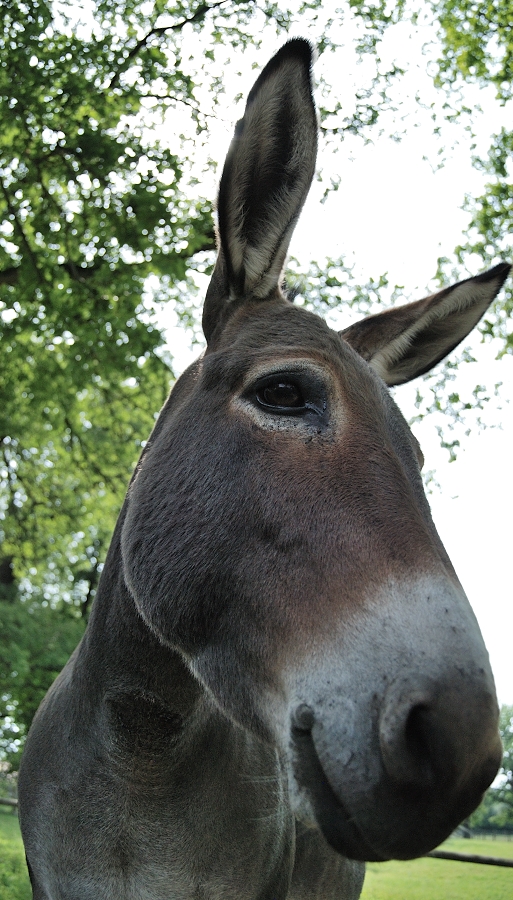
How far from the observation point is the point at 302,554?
180 centimetres

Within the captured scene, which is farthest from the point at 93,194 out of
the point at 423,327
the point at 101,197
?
the point at 423,327

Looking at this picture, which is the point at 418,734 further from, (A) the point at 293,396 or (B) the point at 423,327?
(B) the point at 423,327

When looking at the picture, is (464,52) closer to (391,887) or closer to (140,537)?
(140,537)

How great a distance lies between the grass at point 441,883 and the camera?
23.5 feet

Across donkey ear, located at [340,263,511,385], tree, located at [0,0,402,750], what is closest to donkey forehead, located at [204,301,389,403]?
donkey ear, located at [340,263,511,385]

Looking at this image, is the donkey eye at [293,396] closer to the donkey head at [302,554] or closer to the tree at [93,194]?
the donkey head at [302,554]

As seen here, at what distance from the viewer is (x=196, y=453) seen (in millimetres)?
2285

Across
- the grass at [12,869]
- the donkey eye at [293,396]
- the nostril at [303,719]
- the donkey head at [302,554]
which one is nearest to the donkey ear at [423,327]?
the donkey head at [302,554]

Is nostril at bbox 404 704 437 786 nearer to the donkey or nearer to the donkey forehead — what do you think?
the donkey

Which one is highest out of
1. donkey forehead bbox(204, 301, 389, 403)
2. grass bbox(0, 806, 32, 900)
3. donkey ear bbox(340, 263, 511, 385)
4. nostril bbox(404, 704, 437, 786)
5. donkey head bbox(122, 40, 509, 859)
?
donkey ear bbox(340, 263, 511, 385)

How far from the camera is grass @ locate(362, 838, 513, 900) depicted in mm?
7148

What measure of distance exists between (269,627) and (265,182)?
168 centimetres

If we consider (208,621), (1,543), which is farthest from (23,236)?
(1,543)

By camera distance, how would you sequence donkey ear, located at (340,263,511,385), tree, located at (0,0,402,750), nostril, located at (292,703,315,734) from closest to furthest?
nostril, located at (292,703,315,734)
donkey ear, located at (340,263,511,385)
tree, located at (0,0,402,750)
